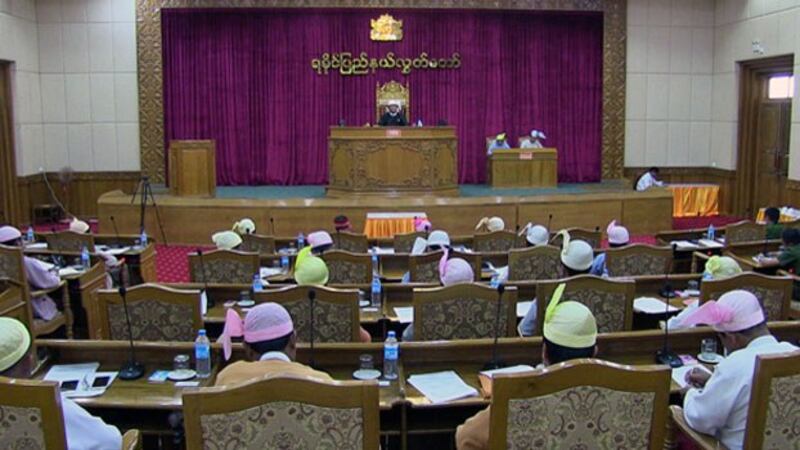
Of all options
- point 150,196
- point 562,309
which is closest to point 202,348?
point 562,309

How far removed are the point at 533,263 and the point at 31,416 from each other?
4128mm

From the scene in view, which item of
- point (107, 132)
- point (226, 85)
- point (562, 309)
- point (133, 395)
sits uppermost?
point (226, 85)

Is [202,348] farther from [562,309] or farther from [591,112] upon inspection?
[591,112]

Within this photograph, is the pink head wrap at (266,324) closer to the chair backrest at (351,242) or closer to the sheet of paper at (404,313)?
the sheet of paper at (404,313)

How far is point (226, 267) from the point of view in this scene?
6.11 metres

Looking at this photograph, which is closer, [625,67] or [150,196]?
[150,196]

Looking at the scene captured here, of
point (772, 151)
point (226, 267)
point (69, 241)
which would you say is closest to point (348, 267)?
point (226, 267)

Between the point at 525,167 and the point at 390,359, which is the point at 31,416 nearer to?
the point at 390,359

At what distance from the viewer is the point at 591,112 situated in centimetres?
1597

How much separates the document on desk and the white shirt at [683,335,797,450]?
0.95 m

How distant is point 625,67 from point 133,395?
1337 cm

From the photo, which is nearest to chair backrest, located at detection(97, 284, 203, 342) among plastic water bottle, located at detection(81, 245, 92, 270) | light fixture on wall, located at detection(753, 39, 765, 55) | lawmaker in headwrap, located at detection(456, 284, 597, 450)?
lawmaker in headwrap, located at detection(456, 284, 597, 450)

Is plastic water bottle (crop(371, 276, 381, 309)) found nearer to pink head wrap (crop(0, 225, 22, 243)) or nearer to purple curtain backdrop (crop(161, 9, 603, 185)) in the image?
pink head wrap (crop(0, 225, 22, 243))

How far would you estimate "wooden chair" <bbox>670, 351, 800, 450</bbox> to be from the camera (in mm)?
2682
